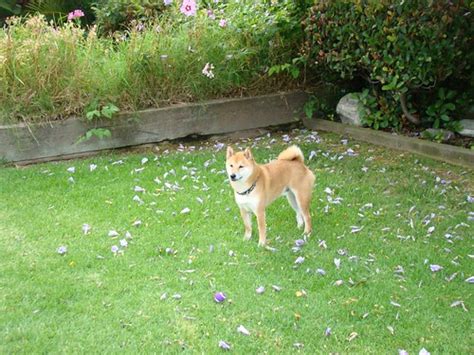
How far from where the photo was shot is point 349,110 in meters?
7.46

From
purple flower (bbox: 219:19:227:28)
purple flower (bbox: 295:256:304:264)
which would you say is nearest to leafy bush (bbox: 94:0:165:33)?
purple flower (bbox: 219:19:227:28)

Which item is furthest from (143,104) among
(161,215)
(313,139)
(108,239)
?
(108,239)

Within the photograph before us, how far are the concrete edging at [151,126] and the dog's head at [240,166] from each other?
3150 mm

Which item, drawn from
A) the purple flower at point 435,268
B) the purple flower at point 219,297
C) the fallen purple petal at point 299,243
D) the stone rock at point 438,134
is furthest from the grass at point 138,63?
the purple flower at point 435,268

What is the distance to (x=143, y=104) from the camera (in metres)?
7.15

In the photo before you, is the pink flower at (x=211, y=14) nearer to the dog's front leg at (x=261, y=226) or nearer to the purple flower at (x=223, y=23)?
the purple flower at (x=223, y=23)

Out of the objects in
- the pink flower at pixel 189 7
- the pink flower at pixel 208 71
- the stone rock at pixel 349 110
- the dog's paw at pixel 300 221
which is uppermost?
the pink flower at pixel 189 7

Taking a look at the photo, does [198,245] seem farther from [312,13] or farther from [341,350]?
[312,13]

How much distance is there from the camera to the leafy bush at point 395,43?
19.2 ft

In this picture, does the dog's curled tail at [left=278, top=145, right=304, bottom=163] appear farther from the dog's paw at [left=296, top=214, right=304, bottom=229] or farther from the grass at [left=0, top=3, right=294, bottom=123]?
the grass at [left=0, top=3, right=294, bottom=123]

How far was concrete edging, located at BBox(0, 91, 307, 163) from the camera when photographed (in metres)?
6.53

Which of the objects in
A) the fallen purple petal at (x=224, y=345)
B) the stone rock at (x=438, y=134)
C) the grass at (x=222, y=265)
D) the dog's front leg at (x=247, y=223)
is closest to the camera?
the fallen purple petal at (x=224, y=345)

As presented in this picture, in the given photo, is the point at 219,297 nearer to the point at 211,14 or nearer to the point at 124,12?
the point at 211,14

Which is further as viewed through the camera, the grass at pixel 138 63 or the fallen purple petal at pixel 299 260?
the grass at pixel 138 63
